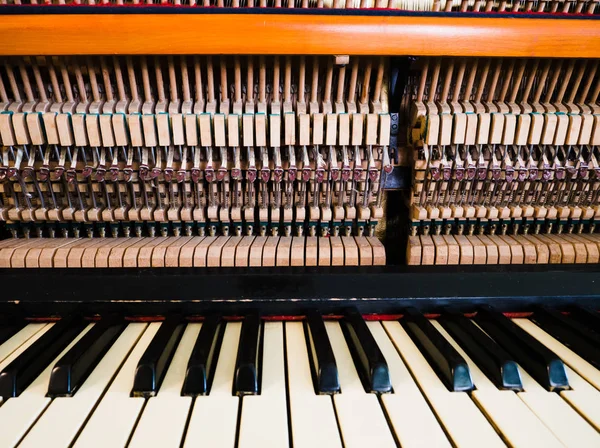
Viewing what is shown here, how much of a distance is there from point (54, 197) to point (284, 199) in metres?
0.96

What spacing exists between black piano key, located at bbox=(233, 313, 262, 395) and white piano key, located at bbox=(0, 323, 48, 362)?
743 mm

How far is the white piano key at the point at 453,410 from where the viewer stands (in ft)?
3.15

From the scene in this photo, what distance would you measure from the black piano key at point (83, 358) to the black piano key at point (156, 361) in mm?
175

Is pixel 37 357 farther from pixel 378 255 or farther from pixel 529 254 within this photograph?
pixel 529 254

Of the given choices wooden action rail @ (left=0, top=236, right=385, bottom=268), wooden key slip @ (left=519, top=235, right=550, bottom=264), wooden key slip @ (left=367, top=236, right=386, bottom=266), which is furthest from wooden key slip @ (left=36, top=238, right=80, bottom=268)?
wooden key slip @ (left=519, top=235, right=550, bottom=264)

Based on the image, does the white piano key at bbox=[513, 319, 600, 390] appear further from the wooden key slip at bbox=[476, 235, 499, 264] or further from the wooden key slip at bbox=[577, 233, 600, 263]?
→ the wooden key slip at bbox=[577, 233, 600, 263]

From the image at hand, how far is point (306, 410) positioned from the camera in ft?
3.39

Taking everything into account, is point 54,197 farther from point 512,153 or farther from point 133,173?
point 512,153

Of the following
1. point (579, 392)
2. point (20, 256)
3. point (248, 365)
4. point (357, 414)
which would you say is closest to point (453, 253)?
point (579, 392)

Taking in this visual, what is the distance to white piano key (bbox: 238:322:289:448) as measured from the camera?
0.95m

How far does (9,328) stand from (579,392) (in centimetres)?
180

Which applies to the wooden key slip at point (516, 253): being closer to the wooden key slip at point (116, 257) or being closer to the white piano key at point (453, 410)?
the white piano key at point (453, 410)

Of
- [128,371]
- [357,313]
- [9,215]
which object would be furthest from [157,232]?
[357,313]

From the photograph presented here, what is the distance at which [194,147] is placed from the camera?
1635mm
